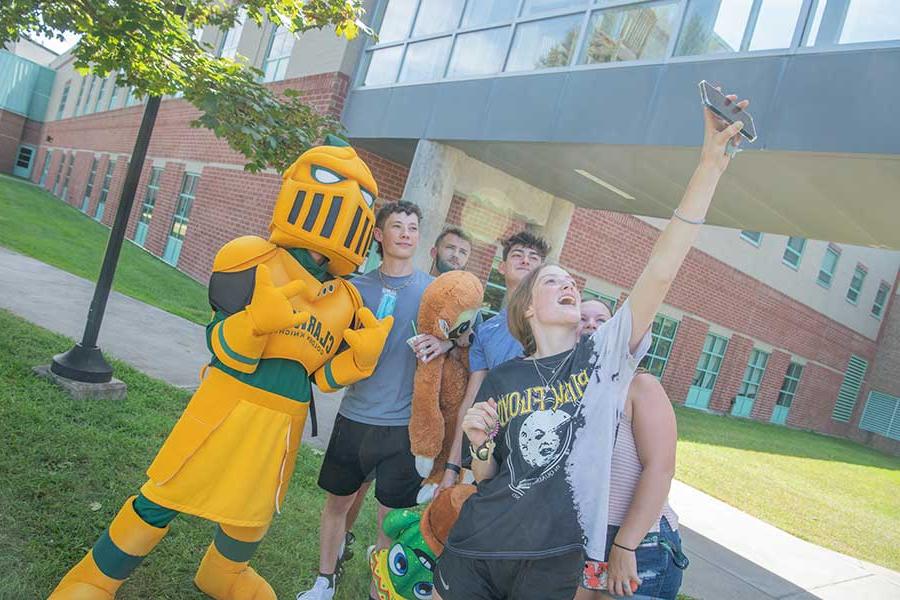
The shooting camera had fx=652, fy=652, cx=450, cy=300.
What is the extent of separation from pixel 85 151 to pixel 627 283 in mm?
22437

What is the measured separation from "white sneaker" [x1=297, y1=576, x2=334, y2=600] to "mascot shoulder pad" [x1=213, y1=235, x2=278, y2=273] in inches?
60.9

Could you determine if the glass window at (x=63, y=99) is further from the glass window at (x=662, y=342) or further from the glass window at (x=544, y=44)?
the glass window at (x=544, y=44)

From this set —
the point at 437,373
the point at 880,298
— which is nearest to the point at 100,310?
the point at 437,373

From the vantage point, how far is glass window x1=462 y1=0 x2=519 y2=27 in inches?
292

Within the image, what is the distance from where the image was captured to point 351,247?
2652 millimetres

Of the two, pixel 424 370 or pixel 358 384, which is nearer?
pixel 424 370

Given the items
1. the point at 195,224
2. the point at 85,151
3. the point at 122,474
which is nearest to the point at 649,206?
the point at 122,474

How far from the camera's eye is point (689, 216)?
1.91 meters

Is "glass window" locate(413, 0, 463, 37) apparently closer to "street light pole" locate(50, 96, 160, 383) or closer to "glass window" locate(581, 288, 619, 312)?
"street light pole" locate(50, 96, 160, 383)

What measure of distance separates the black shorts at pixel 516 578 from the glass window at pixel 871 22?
426 centimetres

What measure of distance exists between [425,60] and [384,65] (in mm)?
1001

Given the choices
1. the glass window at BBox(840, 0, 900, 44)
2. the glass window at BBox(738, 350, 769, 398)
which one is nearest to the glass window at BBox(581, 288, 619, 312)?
the glass window at BBox(738, 350, 769, 398)

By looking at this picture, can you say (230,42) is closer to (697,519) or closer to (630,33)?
(630,33)

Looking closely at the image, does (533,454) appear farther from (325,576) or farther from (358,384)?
(325,576)
